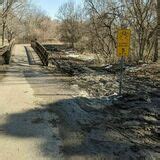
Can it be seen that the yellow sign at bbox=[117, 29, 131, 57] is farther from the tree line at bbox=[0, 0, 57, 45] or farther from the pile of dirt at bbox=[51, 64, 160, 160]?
the tree line at bbox=[0, 0, 57, 45]

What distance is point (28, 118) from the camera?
1055 cm

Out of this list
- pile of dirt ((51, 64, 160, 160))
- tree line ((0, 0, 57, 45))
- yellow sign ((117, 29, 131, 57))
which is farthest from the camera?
tree line ((0, 0, 57, 45))

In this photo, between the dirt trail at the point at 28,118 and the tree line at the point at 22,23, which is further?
the tree line at the point at 22,23

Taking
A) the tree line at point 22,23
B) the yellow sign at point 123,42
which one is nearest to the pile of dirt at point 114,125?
the yellow sign at point 123,42

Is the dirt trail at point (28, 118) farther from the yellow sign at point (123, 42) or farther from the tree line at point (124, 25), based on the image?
the tree line at point (124, 25)

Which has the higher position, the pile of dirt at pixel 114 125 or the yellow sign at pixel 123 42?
the yellow sign at pixel 123 42

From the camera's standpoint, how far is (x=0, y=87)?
15648mm

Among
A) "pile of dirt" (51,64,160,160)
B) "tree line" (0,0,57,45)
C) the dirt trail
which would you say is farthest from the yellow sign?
"tree line" (0,0,57,45)

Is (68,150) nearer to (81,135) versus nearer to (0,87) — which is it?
(81,135)

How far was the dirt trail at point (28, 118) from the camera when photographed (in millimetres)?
7887

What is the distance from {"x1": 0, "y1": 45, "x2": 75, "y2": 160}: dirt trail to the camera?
7.89m

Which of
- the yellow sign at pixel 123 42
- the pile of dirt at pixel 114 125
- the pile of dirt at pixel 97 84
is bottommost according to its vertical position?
the pile of dirt at pixel 97 84

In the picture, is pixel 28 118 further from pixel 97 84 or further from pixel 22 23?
pixel 22 23

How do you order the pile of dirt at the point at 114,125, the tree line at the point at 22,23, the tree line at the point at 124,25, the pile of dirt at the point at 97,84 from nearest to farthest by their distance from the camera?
the pile of dirt at the point at 114,125 < the pile of dirt at the point at 97,84 < the tree line at the point at 124,25 < the tree line at the point at 22,23
